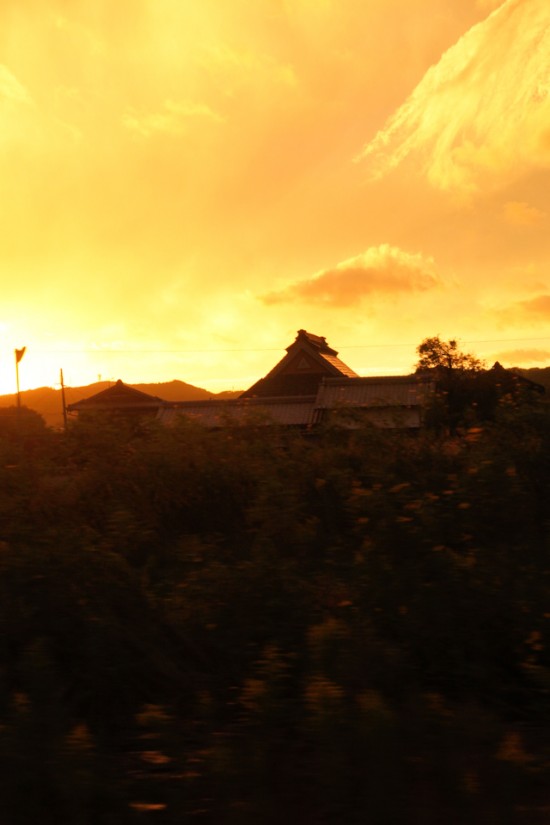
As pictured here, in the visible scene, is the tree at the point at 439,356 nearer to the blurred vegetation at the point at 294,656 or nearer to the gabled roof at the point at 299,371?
the gabled roof at the point at 299,371

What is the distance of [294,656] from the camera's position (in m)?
4.78

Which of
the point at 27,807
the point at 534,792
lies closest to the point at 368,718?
the point at 534,792

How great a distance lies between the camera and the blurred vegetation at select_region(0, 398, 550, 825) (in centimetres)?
361

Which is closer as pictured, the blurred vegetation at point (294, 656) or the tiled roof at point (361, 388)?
the blurred vegetation at point (294, 656)

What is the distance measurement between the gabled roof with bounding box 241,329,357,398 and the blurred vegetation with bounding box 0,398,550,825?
26.3 metres

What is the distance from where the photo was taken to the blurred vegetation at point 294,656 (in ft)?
11.8

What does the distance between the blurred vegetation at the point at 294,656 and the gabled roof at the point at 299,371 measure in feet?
86.4

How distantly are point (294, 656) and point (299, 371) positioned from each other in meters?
30.8

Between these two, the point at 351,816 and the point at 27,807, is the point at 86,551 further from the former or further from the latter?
the point at 351,816

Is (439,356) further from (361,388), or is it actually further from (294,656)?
(294,656)

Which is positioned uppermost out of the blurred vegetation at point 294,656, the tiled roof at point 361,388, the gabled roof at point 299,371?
the gabled roof at point 299,371

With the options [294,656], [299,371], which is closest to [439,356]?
[299,371]

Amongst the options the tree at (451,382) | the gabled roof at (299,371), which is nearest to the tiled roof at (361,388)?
the tree at (451,382)

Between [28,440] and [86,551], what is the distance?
4.36 meters
